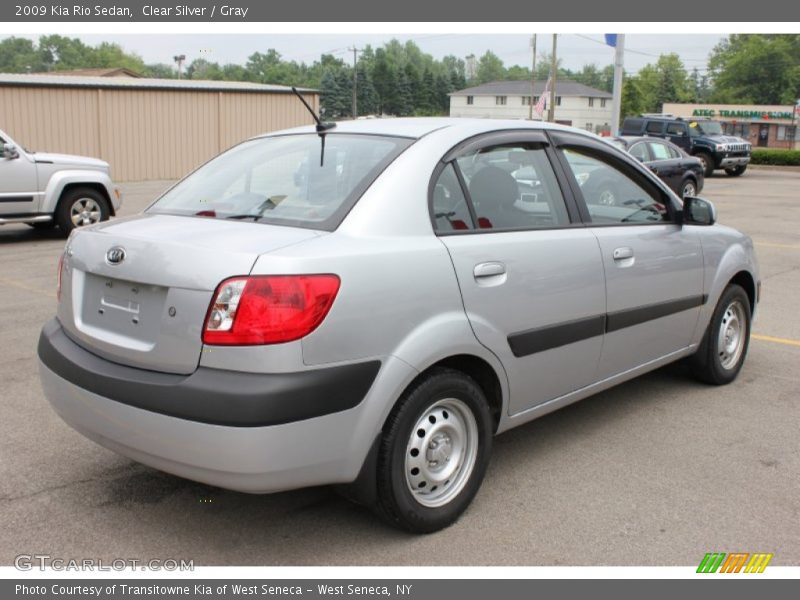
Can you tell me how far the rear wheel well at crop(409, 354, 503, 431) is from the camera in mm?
3564

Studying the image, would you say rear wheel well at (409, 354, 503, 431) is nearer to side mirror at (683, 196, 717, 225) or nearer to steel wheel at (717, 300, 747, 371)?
side mirror at (683, 196, 717, 225)

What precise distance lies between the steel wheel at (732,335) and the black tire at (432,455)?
100 inches

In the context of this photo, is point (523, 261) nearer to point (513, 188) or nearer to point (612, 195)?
point (513, 188)

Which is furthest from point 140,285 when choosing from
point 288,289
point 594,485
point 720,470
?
point 720,470

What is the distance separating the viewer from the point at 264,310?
2.94 metres

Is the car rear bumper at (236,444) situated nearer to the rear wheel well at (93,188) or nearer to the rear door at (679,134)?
the rear wheel well at (93,188)

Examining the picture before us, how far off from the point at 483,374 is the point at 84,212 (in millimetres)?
10154

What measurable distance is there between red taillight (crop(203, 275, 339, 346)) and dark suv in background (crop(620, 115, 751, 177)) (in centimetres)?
2634

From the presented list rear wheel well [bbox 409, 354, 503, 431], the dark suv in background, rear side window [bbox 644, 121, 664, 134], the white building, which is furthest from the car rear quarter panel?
the white building

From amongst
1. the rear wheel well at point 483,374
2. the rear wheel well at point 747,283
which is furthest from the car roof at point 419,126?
the rear wheel well at point 747,283

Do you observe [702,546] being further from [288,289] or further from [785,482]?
[288,289]

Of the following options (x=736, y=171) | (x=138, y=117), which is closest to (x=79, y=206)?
(x=138, y=117)

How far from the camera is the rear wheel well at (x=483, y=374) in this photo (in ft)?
11.7

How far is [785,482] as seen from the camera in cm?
407
